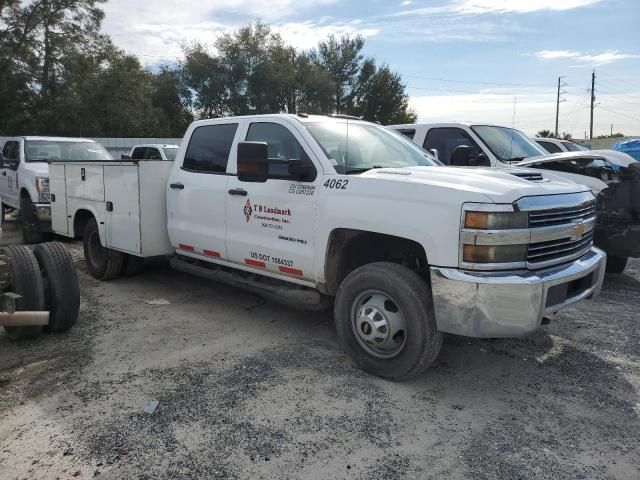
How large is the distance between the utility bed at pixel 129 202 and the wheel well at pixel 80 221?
0.99 feet

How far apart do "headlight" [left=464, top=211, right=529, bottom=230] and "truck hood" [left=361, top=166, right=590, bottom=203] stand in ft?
0.31

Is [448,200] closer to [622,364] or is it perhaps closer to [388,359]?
[388,359]

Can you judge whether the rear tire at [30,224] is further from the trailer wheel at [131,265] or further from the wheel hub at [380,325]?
the wheel hub at [380,325]

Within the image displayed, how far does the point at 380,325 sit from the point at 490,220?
1103 mm

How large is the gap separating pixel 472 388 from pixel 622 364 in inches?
53.5

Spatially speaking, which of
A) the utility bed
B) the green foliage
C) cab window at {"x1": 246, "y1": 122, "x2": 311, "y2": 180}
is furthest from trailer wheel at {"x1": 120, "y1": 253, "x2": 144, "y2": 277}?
the green foliage

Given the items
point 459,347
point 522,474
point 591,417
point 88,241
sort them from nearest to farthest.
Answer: point 522,474 < point 591,417 < point 459,347 < point 88,241

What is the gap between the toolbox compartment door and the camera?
582 centimetres

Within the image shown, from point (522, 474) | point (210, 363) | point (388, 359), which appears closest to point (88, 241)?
point (210, 363)

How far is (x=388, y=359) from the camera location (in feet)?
12.8

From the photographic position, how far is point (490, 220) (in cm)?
337

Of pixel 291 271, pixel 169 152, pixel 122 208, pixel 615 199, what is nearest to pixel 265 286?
pixel 291 271

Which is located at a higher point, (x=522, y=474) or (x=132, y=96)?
(x=132, y=96)

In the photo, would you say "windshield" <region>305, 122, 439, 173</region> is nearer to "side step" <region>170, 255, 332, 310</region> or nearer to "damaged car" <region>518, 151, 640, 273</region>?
"side step" <region>170, 255, 332, 310</region>
